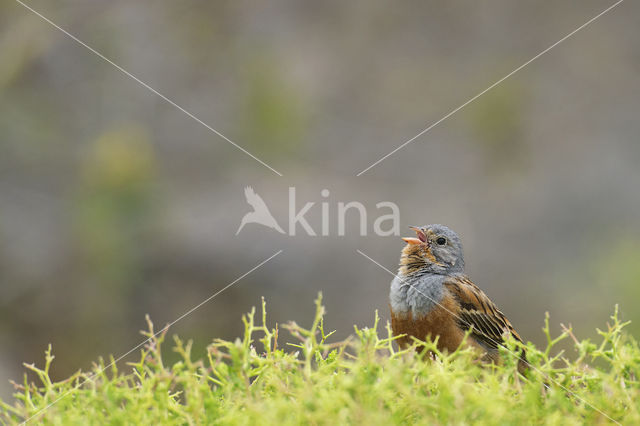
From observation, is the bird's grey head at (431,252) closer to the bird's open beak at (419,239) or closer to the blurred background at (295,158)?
the bird's open beak at (419,239)

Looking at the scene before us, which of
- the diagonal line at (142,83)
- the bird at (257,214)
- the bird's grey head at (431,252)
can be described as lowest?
the bird at (257,214)

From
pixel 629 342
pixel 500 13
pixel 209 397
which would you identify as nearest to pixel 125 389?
pixel 209 397

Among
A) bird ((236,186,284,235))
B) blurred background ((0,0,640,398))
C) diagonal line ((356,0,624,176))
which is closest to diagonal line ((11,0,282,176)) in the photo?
blurred background ((0,0,640,398))

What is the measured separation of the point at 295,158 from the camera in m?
8.02

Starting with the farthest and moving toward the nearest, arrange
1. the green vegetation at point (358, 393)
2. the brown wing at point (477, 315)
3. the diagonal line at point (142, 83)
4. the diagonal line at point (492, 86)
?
1. the diagonal line at point (492, 86)
2. the diagonal line at point (142, 83)
3. the brown wing at point (477, 315)
4. the green vegetation at point (358, 393)

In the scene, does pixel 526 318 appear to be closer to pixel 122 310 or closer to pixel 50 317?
pixel 122 310

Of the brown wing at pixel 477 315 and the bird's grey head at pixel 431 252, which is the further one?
the bird's grey head at pixel 431 252

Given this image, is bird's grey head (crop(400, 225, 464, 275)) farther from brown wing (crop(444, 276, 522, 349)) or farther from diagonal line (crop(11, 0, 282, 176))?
diagonal line (crop(11, 0, 282, 176))

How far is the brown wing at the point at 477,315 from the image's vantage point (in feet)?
10.9

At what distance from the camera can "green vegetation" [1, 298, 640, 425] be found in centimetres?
134
